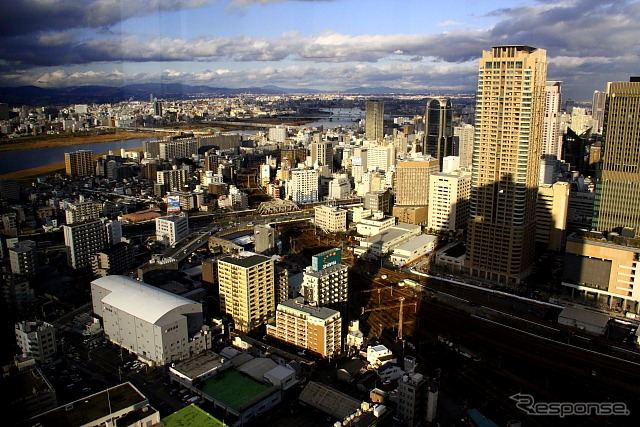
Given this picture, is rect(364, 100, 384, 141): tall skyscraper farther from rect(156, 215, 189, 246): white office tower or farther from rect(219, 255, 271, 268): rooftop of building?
rect(219, 255, 271, 268): rooftop of building

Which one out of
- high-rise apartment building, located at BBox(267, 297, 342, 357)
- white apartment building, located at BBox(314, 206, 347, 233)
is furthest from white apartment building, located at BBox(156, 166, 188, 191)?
high-rise apartment building, located at BBox(267, 297, 342, 357)

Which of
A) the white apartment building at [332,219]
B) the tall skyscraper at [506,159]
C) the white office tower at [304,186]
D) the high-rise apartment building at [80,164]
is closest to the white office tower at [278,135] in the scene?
the high-rise apartment building at [80,164]

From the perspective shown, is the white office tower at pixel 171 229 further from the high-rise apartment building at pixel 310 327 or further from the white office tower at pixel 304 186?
the high-rise apartment building at pixel 310 327

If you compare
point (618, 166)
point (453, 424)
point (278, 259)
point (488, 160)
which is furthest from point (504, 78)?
point (453, 424)

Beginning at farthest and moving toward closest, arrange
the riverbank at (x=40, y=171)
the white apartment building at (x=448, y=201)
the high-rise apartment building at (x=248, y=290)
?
the riverbank at (x=40, y=171), the white apartment building at (x=448, y=201), the high-rise apartment building at (x=248, y=290)

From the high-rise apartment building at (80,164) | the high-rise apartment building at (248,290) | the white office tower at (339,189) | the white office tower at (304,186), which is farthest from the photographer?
the high-rise apartment building at (80,164)

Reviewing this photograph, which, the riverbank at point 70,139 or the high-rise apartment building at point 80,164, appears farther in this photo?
the high-rise apartment building at point 80,164

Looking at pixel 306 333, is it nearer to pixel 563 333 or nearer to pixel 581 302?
pixel 563 333
